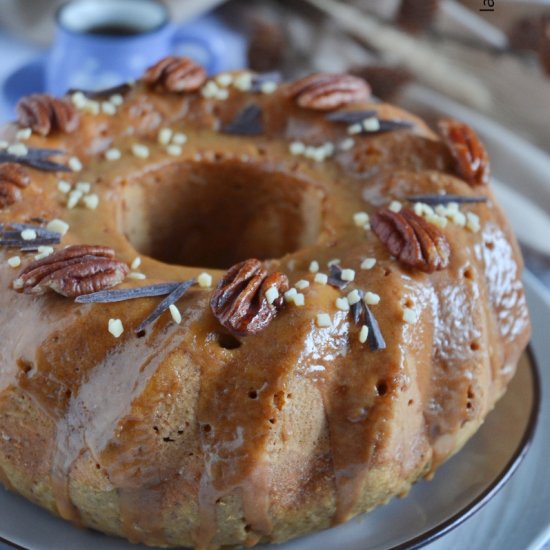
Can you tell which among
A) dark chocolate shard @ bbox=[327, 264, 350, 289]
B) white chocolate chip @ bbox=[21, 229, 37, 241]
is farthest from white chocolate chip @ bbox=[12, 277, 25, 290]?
dark chocolate shard @ bbox=[327, 264, 350, 289]

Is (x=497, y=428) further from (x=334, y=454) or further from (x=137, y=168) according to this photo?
(x=137, y=168)

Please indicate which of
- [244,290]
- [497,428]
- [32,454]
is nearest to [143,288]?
[244,290]

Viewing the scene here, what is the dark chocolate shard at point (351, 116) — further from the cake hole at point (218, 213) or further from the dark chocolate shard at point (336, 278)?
the dark chocolate shard at point (336, 278)

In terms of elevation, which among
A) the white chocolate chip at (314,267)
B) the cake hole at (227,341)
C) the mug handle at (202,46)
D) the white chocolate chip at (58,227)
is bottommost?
the mug handle at (202,46)

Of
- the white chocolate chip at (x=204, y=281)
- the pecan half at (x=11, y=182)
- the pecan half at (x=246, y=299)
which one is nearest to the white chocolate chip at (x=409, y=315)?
the pecan half at (x=246, y=299)

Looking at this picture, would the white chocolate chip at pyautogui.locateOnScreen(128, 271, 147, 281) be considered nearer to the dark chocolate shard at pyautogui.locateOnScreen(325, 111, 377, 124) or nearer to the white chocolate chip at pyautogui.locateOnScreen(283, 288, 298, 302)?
the white chocolate chip at pyautogui.locateOnScreen(283, 288, 298, 302)

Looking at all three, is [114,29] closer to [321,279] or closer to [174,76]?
[174,76]

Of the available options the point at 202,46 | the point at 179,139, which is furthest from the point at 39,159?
the point at 202,46
